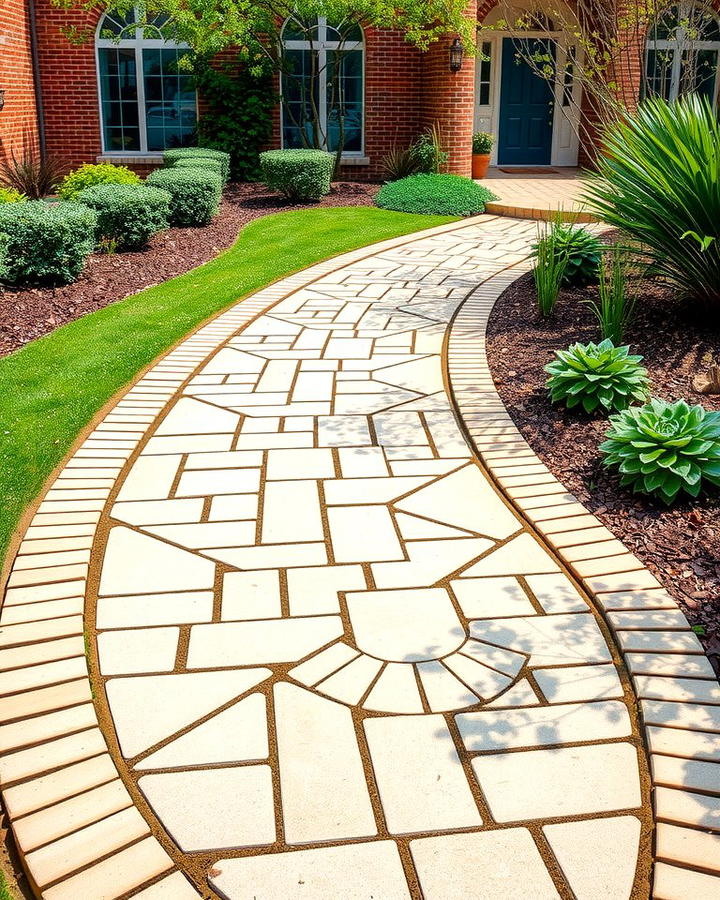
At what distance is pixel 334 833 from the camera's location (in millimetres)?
2041

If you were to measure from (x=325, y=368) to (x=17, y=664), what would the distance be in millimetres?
3160

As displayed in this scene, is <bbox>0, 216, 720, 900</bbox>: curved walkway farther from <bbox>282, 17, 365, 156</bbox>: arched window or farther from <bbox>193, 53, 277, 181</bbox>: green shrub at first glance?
<bbox>282, 17, 365, 156</bbox>: arched window

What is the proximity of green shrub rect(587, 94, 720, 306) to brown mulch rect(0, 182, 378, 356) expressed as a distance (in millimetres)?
3962

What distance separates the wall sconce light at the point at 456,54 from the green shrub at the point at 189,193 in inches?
186

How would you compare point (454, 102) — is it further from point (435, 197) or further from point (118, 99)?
point (118, 99)

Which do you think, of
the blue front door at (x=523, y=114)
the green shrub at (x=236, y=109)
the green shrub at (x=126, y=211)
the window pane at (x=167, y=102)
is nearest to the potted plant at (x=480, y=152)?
the blue front door at (x=523, y=114)

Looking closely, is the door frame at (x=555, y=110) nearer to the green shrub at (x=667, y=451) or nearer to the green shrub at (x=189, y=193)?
the green shrub at (x=189, y=193)

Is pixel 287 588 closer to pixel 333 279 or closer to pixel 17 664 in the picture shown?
pixel 17 664

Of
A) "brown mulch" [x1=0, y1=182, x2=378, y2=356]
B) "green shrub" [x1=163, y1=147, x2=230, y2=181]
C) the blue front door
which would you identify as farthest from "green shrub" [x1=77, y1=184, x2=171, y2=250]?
the blue front door

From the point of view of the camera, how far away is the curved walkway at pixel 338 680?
→ 77.9 inches

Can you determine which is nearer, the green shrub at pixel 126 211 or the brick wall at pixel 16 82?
the green shrub at pixel 126 211

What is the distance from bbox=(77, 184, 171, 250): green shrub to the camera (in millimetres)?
8500

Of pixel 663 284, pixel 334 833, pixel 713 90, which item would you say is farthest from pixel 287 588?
pixel 713 90

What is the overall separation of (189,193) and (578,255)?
5.05 metres
